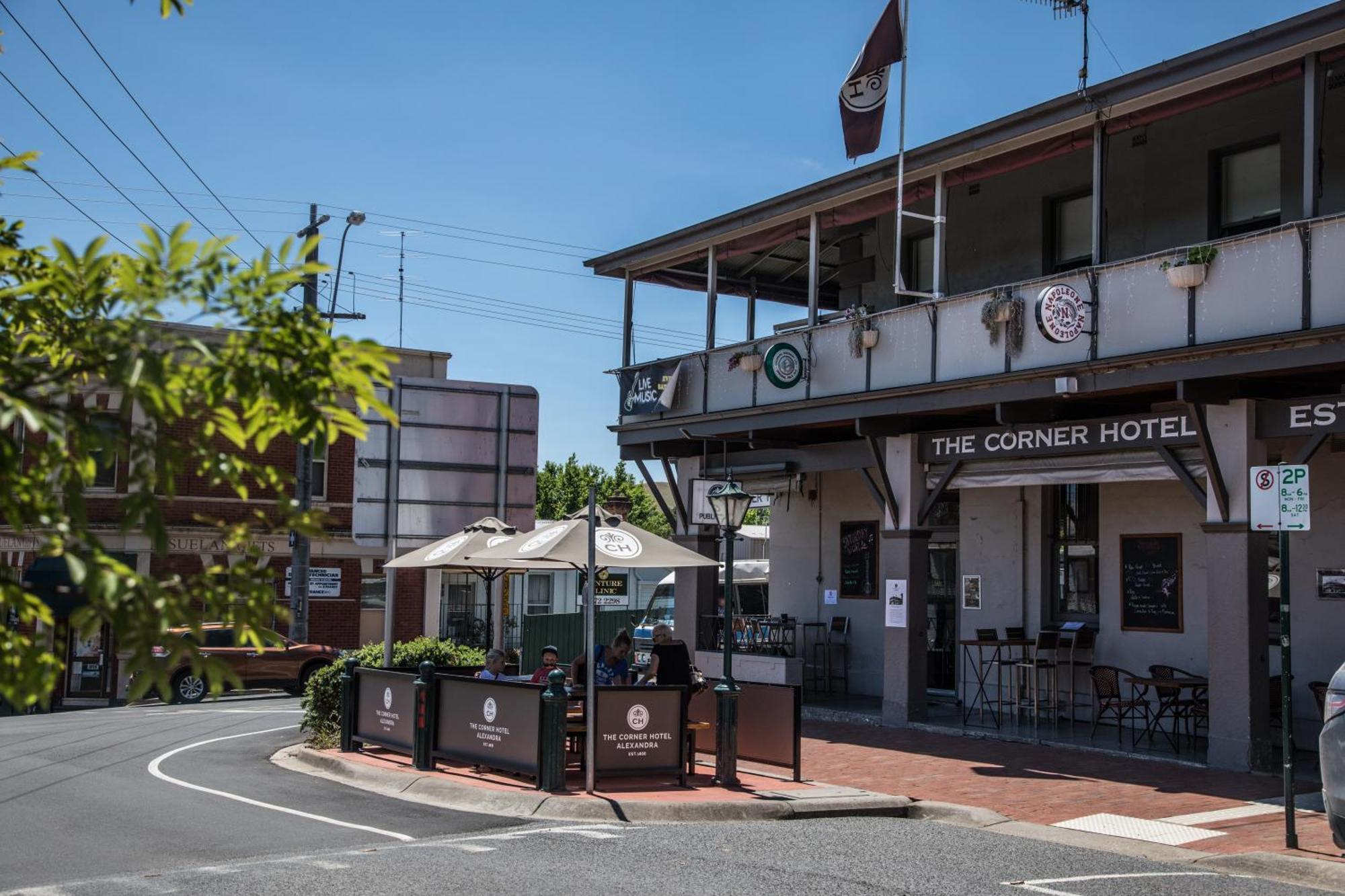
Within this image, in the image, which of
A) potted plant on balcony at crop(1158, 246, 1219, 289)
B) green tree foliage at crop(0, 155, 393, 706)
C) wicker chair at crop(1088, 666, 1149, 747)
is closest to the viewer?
green tree foliage at crop(0, 155, 393, 706)

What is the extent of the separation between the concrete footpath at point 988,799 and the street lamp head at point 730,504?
2696mm

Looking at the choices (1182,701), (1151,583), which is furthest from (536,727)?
(1151,583)

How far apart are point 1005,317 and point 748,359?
4.91 meters

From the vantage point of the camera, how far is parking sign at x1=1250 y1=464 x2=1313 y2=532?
10125 millimetres

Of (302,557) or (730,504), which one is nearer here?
(730,504)

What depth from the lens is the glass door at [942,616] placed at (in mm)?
20938

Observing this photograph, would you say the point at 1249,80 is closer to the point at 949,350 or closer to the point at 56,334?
the point at 949,350

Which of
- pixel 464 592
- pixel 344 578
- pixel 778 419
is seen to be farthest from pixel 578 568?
pixel 464 592

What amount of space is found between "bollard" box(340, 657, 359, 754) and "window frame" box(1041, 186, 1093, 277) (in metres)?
10.9

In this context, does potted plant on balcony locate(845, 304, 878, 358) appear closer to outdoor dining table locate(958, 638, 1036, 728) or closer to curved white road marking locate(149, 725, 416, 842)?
outdoor dining table locate(958, 638, 1036, 728)

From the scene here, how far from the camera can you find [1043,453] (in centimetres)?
1634

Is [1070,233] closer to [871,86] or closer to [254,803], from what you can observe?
[871,86]

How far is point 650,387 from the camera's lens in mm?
21938

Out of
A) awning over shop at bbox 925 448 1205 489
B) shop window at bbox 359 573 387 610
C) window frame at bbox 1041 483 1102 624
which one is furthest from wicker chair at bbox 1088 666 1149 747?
shop window at bbox 359 573 387 610
